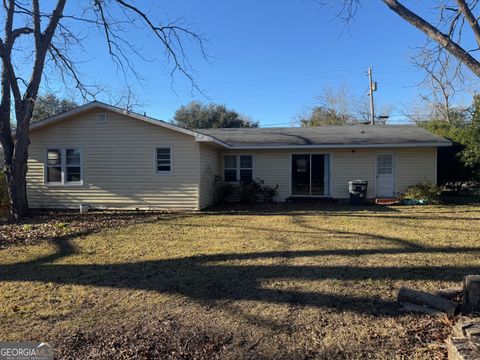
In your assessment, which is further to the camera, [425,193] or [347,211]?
[425,193]

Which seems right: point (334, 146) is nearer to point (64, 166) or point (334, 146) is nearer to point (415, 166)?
point (415, 166)

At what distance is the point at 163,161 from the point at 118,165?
163cm

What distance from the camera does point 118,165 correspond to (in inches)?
543

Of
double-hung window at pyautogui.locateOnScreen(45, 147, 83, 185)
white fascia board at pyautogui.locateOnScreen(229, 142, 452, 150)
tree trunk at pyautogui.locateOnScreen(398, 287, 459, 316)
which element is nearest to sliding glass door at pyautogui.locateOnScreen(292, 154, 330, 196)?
white fascia board at pyautogui.locateOnScreen(229, 142, 452, 150)

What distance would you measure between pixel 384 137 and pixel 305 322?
44.6ft

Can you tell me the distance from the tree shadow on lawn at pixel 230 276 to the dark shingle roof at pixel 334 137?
924 centimetres

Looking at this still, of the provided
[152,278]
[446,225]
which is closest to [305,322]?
[152,278]

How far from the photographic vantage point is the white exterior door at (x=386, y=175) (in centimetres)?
1590

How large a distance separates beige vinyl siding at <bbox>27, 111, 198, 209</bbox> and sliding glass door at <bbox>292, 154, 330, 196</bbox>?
5123 millimetres

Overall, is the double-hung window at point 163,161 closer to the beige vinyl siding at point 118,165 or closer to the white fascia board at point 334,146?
the beige vinyl siding at point 118,165

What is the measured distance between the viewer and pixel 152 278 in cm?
548

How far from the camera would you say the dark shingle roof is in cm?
1534

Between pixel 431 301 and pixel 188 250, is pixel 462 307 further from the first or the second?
pixel 188 250

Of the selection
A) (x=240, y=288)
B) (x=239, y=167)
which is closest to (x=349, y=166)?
(x=239, y=167)
